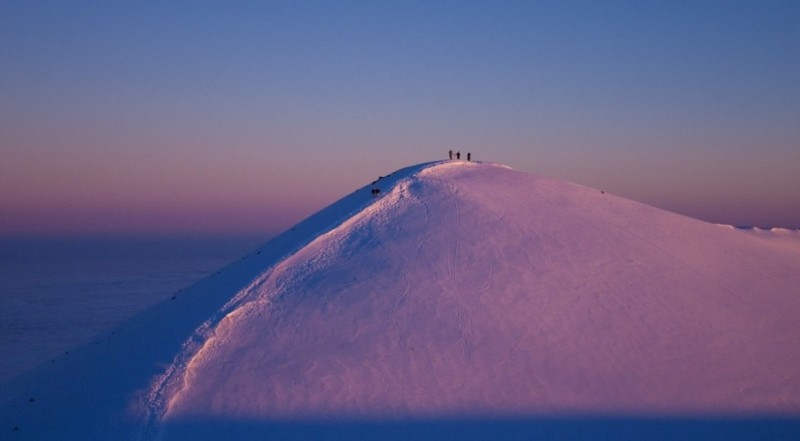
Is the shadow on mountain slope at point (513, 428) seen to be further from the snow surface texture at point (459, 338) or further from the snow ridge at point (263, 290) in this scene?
the snow ridge at point (263, 290)

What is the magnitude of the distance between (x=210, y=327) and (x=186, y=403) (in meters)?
1.29

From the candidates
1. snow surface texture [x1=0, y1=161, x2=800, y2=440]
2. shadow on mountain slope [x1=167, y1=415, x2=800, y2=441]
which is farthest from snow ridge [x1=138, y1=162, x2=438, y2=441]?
shadow on mountain slope [x1=167, y1=415, x2=800, y2=441]

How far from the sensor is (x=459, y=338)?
6922 mm

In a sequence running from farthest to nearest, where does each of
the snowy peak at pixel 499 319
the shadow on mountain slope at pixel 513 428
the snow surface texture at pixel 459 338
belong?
the snowy peak at pixel 499 319 → the snow surface texture at pixel 459 338 → the shadow on mountain slope at pixel 513 428

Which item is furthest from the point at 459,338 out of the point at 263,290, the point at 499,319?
the point at 263,290

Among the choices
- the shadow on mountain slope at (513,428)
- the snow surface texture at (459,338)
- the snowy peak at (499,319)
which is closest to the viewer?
the shadow on mountain slope at (513,428)

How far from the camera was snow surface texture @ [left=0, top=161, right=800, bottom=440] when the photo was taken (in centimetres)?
599

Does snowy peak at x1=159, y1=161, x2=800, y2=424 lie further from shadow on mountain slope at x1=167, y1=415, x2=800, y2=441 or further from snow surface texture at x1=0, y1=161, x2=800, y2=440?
shadow on mountain slope at x1=167, y1=415, x2=800, y2=441

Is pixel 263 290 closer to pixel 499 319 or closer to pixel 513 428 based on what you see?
pixel 499 319

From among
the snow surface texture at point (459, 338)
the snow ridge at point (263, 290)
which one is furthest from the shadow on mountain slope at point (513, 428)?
the snow ridge at point (263, 290)

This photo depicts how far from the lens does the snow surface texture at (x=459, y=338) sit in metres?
5.99

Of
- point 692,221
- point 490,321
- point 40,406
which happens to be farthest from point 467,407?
point 692,221

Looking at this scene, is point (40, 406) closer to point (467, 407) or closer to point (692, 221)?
point (467, 407)

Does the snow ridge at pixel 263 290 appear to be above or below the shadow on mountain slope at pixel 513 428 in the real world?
above
